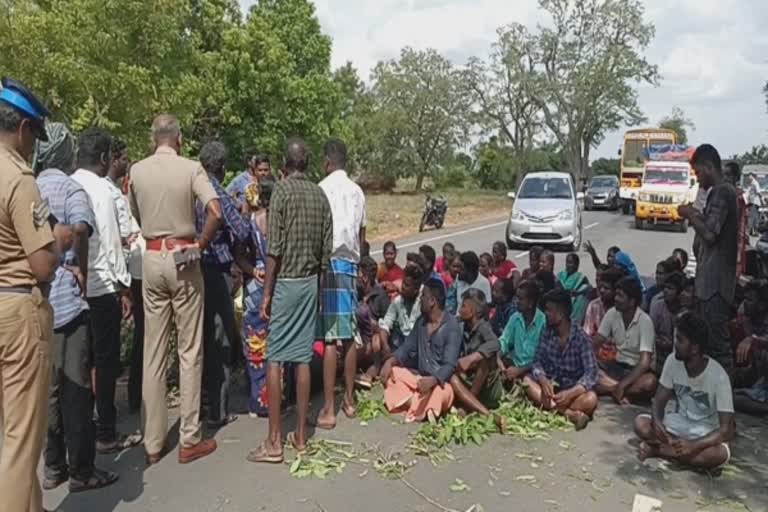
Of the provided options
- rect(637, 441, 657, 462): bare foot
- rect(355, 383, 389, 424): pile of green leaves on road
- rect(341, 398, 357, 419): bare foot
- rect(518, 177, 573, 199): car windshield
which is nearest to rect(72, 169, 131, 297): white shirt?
rect(341, 398, 357, 419): bare foot

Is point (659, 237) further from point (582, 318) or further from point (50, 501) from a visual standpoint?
point (50, 501)

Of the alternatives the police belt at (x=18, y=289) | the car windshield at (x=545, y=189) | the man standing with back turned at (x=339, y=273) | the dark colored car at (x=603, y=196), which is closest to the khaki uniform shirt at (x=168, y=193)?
the man standing with back turned at (x=339, y=273)

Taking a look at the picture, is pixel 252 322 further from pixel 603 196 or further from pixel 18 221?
pixel 603 196

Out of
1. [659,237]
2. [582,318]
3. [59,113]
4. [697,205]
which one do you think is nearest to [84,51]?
[59,113]

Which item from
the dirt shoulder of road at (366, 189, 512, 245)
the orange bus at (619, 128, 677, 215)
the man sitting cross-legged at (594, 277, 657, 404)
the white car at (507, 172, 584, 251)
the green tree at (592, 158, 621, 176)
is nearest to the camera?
the man sitting cross-legged at (594, 277, 657, 404)

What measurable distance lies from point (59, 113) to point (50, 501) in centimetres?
1006

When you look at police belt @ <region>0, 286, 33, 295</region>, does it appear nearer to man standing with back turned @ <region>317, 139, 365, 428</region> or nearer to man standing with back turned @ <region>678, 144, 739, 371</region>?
man standing with back turned @ <region>317, 139, 365, 428</region>

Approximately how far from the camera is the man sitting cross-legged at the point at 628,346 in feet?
19.7

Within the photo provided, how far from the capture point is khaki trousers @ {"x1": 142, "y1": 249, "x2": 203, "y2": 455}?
→ 445cm

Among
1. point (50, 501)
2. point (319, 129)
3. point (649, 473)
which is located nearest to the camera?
point (50, 501)

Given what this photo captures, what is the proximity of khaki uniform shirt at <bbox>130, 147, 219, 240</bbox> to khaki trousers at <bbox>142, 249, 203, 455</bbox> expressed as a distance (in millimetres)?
179

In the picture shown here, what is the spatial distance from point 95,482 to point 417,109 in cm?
4576

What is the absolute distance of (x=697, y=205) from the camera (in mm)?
5914

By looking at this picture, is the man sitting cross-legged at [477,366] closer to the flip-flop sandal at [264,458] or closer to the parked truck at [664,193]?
the flip-flop sandal at [264,458]
